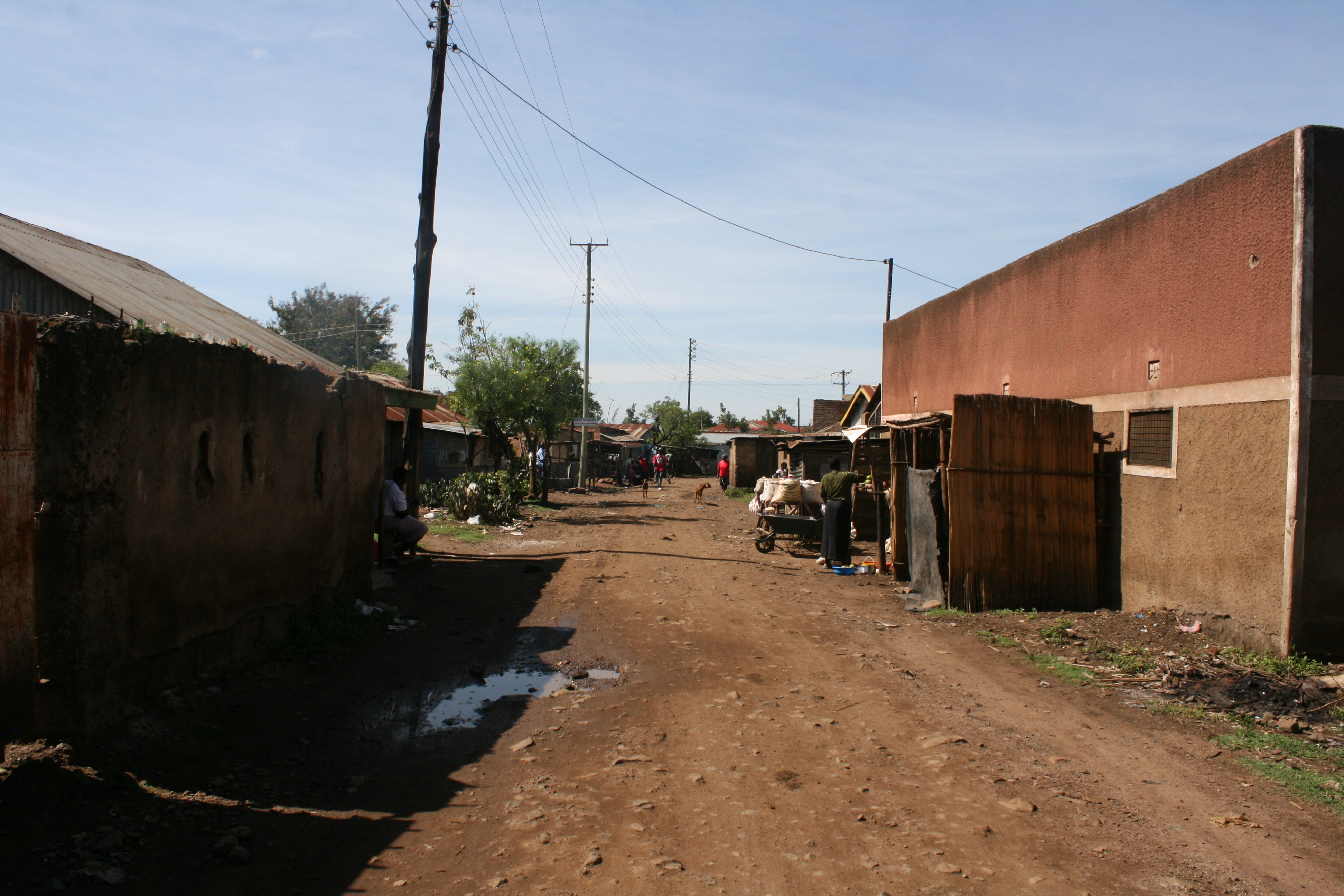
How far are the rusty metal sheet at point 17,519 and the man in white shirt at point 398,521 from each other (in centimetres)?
783

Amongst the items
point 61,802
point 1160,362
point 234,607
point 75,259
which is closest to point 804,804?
point 61,802

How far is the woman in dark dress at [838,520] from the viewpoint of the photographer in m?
13.5

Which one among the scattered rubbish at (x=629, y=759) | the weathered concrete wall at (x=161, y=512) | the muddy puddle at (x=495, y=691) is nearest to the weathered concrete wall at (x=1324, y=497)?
the scattered rubbish at (x=629, y=759)

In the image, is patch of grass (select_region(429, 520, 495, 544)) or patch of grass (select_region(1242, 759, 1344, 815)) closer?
patch of grass (select_region(1242, 759, 1344, 815))

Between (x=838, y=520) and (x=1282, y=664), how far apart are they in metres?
7.25

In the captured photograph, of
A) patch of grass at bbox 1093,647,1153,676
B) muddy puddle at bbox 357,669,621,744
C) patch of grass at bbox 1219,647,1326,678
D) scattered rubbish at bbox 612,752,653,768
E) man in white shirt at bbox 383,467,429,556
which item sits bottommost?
muddy puddle at bbox 357,669,621,744

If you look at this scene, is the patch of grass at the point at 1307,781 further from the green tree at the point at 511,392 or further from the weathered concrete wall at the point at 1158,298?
the green tree at the point at 511,392

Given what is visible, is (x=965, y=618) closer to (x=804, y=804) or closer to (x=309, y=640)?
(x=804, y=804)

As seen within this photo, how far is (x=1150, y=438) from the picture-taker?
351 inches

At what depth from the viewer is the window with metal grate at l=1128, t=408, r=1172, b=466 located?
8578mm

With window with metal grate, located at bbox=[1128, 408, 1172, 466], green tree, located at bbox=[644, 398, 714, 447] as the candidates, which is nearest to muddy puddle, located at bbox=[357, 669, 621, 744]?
window with metal grate, located at bbox=[1128, 408, 1172, 466]

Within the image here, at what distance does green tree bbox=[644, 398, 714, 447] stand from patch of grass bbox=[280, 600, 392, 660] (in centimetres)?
4628

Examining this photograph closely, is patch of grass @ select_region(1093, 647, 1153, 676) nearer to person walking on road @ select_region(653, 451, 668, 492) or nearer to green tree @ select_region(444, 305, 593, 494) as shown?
green tree @ select_region(444, 305, 593, 494)

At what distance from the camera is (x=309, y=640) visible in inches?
277
